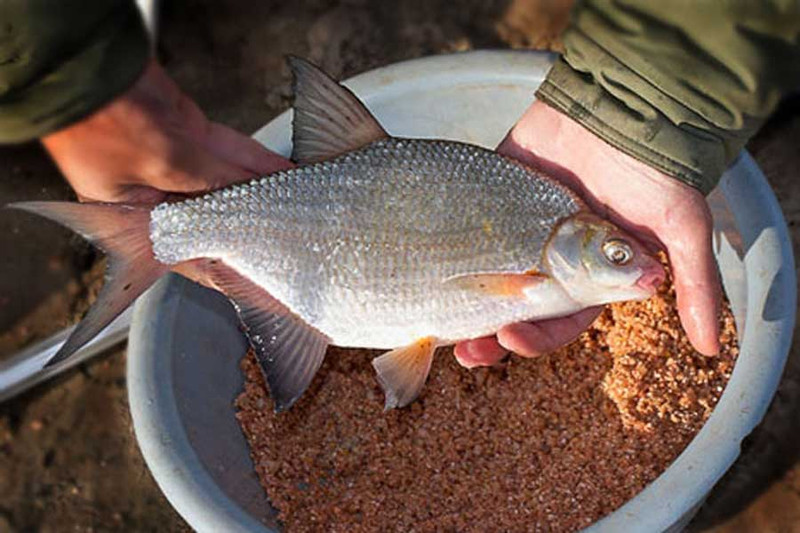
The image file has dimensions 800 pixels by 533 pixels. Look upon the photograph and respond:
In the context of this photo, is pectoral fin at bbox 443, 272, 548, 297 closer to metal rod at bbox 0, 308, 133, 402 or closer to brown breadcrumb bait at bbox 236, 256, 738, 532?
brown breadcrumb bait at bbox 236, 256, 738, 532

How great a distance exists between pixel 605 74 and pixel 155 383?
3.10 feet

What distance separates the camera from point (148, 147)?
5.41 feet

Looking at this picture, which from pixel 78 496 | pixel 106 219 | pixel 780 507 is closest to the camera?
pixel 106 219

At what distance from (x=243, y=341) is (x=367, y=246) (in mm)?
488

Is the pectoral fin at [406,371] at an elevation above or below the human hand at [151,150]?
below

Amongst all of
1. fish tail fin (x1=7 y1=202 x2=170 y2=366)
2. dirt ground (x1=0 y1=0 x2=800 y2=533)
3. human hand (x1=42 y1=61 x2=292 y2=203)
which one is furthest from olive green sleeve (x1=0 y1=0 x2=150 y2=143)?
dirt ground (x1=0 y1=0 x2=800 y2=533)

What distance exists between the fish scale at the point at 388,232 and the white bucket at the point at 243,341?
268 millimetres

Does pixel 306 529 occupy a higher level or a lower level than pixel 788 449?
lower

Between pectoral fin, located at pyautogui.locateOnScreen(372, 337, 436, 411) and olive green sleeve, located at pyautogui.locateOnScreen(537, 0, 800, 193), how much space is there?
0.47 metres

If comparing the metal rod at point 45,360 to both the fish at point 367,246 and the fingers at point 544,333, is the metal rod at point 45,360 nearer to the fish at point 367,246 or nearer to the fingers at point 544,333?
the fish at point 367,246

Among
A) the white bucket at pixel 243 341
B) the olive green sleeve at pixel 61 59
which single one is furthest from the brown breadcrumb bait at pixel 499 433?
the olive green sleeve at pixel 61 59

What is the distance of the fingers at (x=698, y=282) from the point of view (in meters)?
1.63

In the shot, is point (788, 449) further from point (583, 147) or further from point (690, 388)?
point (583, 147)

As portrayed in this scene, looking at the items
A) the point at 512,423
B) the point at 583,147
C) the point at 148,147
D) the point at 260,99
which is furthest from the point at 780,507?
the point at 260,99
